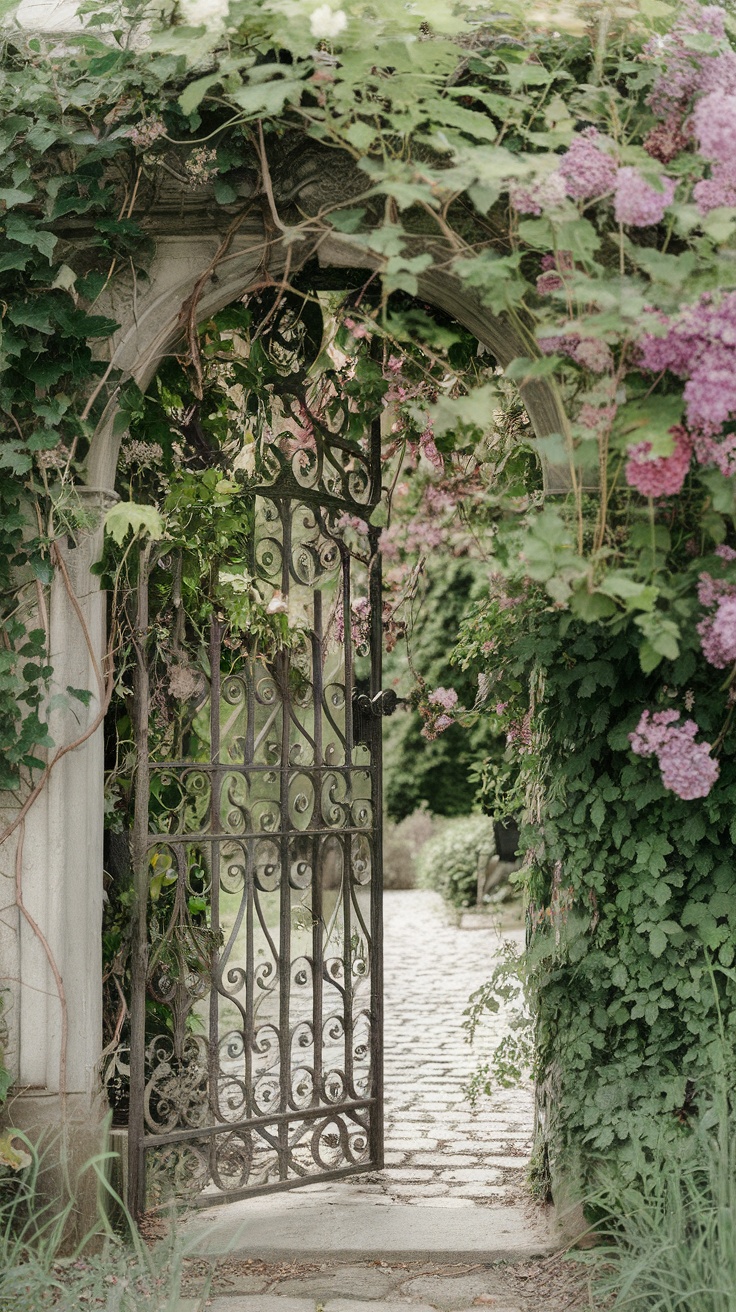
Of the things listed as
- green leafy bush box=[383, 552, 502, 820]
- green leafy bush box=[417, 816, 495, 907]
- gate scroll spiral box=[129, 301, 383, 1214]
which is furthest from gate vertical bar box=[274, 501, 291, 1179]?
green leafy bush box=[417, 816, 495, 907]

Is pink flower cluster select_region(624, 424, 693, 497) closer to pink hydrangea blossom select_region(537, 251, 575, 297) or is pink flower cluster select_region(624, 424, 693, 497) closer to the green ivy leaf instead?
pink hydrangea blossom select_region(537, 251, 575, 297)

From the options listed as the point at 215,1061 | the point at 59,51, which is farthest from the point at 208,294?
the point at 215,1061

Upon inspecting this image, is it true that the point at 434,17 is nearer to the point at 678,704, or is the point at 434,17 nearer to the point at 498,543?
the point at 498,543

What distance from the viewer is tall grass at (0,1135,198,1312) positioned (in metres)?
2.81

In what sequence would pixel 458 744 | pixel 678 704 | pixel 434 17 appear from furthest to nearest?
pixel 458 744, pixel 678 704, pixel 434 17

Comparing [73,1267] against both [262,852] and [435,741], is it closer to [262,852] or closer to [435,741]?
[262,852]

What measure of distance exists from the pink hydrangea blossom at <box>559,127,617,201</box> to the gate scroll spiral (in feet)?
5.36

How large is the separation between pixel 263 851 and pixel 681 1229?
6.32 feet

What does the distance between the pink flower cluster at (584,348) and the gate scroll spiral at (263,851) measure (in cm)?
141

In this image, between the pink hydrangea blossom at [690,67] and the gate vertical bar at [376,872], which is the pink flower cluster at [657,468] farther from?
the gate vertical bar at [376,872]

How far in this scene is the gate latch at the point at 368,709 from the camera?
15.1ft

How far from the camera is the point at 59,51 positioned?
11.7ft

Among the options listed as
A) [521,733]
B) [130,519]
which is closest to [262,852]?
[521,733]

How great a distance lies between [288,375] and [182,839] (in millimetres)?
1601
